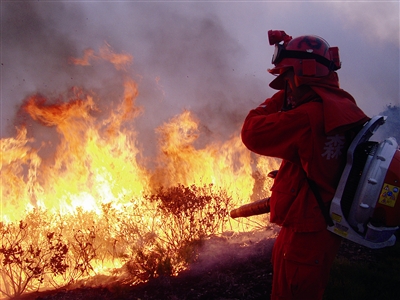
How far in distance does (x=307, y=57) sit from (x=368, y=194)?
40.0 inches

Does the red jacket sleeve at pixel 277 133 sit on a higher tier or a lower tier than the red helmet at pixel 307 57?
lower

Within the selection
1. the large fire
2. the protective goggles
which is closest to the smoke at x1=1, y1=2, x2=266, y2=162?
the large fire

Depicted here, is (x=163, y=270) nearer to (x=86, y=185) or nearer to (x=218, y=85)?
(x=86, y=185)

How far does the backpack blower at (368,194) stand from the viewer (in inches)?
77.9

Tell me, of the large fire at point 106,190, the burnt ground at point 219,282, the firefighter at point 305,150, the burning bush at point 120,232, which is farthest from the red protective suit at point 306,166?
the burning bush at point 120,232

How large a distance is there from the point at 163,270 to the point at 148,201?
6.03 ft

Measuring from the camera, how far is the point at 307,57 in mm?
2266

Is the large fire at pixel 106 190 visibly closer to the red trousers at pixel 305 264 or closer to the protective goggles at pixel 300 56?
the red trousers at pixel 305 264

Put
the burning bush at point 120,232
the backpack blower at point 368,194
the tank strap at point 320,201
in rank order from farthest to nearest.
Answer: the burning bush at point 120,232 < the tank strap at point 320,201 < the backpack blower at point 368,194

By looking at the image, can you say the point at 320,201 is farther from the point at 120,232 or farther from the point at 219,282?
the point at 120,232

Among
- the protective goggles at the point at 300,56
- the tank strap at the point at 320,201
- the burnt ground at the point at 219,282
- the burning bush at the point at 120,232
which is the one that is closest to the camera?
the tank strap at the point at 320,201

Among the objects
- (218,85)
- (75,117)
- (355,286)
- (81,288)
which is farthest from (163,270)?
(218,85)

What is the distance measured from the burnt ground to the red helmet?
2.69 m

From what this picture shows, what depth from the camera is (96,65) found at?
7.45m
